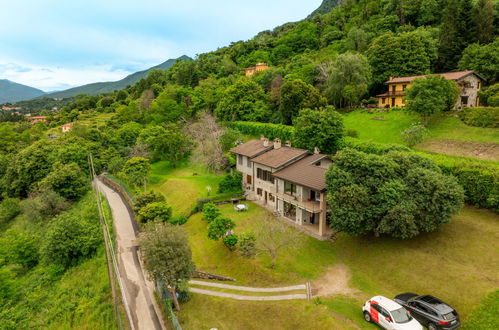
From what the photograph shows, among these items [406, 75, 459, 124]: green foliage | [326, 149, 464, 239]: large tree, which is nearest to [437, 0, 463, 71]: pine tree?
[406, 75, 459, 124]: green foliage

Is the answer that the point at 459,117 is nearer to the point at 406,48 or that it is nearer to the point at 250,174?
the point at 406,48

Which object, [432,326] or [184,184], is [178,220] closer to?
[184,184]

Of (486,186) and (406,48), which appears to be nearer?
(486,186)

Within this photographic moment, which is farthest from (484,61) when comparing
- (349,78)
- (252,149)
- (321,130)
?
(252,149)

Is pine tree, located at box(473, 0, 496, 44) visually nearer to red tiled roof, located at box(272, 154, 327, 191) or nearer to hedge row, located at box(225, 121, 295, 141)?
hedge row, located at box(225, 121, 295, 141)

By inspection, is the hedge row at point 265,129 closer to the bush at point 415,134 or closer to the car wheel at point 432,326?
the bush at point 415,134

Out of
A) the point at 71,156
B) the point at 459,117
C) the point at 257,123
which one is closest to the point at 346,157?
the point at 459,117
